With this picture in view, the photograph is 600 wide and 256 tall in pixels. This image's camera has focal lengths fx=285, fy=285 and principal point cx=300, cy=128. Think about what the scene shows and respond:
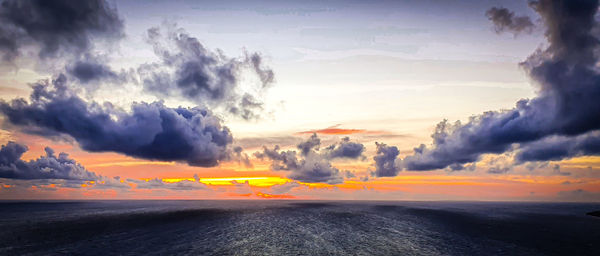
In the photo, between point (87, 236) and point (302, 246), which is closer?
point (302, 246)

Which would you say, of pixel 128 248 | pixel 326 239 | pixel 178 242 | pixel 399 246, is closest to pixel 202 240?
pixel 178 242

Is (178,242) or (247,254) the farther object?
(178,242)

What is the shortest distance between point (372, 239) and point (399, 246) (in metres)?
9.79

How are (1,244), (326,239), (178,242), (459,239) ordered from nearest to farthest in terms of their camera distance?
(1,244)
(178,242)
(326,239)
(459,239)

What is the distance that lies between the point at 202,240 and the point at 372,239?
4189 cm

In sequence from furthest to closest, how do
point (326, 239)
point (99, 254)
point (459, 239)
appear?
point (459, 239)
point (326, 239)
point (99, 254)

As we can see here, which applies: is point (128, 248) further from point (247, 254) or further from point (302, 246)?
point (302, 246)

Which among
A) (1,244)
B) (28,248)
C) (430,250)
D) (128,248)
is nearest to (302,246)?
(430,250)

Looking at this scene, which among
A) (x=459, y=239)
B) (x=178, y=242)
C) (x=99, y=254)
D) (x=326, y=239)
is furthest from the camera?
(x=459, y=239)

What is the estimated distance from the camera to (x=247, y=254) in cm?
5362

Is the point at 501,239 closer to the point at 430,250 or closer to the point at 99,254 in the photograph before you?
the point at 430,250

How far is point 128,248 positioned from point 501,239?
298ft

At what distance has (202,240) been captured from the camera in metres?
68.4

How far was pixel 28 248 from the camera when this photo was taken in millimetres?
57188
